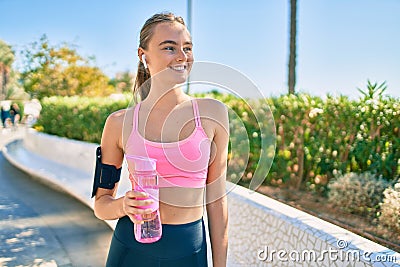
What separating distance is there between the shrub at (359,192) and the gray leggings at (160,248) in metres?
4.04

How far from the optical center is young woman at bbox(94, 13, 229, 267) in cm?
170

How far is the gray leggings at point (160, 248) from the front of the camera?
1.74m

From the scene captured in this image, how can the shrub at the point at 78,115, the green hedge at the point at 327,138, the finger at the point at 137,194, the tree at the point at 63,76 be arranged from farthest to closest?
1. the tree at the point at 63,76
2. the shrub at the point at 78,115
3. the green hedge at the point at 327,138
4. the finger at the point at 137,194

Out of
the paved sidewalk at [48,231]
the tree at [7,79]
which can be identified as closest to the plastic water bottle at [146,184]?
the paved sidewalk at [48,231]

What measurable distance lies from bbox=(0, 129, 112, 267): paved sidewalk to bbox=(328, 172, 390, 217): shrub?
3042mm

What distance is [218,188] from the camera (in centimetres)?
182

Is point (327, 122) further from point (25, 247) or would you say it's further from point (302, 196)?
point (25, 247)

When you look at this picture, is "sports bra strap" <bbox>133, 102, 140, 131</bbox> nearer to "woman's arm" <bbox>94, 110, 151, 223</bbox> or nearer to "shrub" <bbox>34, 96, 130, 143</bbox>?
"woman's arm" <bbox>94, 110, 151, 223</bbox>

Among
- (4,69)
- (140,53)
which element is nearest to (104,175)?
(140,53)

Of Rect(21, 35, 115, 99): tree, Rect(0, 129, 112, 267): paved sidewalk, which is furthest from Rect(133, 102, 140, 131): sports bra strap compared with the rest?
Rect(21, 35, 115, 99): tree

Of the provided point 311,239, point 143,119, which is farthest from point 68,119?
point 143,119

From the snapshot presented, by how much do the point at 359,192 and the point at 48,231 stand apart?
4316 mm

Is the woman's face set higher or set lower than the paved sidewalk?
higher

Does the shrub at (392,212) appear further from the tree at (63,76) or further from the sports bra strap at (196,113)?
the tree at (63,76)
